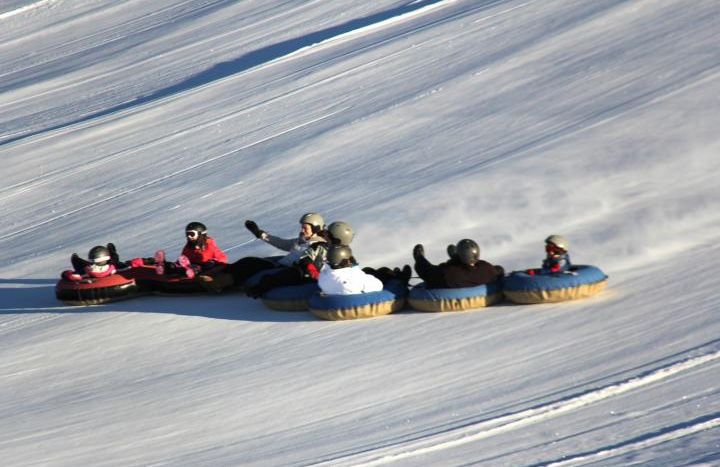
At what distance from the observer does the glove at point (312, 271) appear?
12.4 m

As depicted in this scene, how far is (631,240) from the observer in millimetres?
13164

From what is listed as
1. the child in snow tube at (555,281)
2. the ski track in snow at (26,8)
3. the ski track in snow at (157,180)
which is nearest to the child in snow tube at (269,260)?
the child in snow tube at (555,281)

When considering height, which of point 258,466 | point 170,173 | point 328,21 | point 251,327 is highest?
point 328,21

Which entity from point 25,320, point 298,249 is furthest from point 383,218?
point 25,320

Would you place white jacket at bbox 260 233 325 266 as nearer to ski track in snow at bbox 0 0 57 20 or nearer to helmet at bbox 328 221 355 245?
helmet at bbox 328 221 355 245

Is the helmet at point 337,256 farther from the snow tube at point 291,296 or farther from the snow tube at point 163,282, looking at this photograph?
the snow tube at point 163,282

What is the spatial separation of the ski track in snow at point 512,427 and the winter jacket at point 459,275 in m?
2.65

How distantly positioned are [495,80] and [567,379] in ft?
37.5

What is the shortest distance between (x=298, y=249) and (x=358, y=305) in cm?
152

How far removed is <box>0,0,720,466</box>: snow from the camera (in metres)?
9.04

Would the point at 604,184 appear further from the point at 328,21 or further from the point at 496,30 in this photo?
the point at 328,21

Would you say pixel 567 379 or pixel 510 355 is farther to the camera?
pixel 510 355

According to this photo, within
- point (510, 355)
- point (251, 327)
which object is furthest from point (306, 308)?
point (510, 355)

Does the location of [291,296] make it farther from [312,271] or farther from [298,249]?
[298,249]
